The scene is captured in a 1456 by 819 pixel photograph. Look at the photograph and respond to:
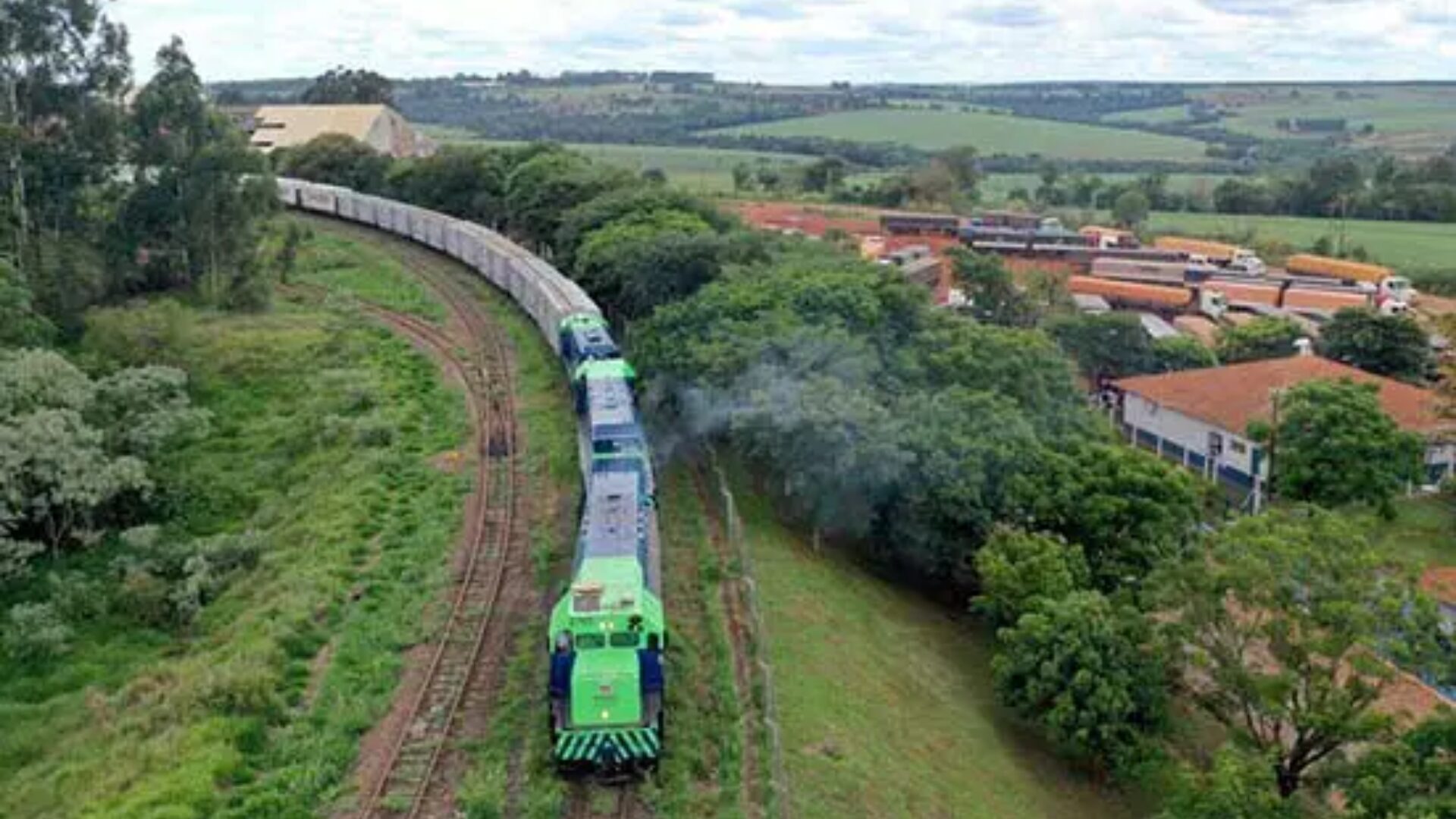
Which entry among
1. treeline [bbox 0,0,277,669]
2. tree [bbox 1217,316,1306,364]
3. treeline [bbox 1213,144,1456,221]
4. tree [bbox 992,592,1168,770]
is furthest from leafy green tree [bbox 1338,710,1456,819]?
treeline [bbox 1213,144,1456,221]

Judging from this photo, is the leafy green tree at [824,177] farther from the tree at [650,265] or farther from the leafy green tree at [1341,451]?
the leafy green tree at [1341,451]

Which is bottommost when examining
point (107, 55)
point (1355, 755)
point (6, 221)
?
point (1355, 755)

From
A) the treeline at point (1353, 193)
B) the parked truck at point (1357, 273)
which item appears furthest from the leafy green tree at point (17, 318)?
the treeline at point (1353, 193)

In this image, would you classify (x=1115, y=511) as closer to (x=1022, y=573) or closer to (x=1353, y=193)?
(x=1022, y=573)

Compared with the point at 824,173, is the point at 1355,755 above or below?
below

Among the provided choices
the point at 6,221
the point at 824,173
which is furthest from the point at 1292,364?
the point at 824,173

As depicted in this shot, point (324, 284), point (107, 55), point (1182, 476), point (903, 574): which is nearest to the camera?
point (1182, 476)

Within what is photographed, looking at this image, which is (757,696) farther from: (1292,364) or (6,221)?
(1292,364)
